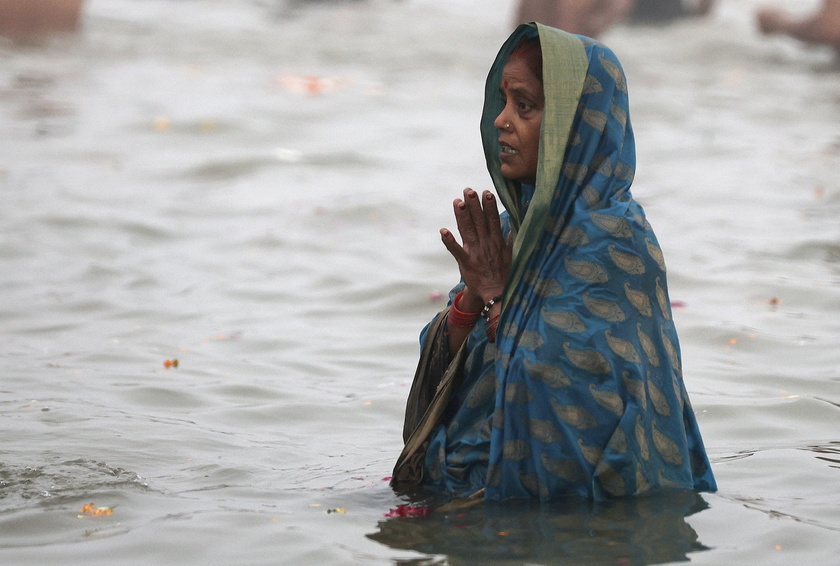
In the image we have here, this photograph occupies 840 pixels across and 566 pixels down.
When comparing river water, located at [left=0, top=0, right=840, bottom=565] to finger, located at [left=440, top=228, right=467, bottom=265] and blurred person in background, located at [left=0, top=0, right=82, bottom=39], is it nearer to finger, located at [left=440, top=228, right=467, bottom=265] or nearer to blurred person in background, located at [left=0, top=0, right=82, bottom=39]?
blurred person in background, located at [left=0, top=0, right=82, bottom=39]

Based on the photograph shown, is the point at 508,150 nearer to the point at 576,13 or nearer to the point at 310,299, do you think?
the point at 310,299

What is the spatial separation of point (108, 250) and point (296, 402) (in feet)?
14.2

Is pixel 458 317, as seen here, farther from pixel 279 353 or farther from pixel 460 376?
pixel 279 353

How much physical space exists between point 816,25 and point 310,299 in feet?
45.5

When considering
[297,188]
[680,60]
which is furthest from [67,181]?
[680,60]

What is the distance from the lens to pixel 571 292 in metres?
3.51

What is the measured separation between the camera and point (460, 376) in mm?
3816

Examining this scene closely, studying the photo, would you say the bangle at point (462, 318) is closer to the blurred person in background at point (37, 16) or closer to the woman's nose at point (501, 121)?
the woman's nose at point (501, 121)

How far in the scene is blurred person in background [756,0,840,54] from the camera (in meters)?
19.5

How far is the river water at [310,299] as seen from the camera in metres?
3.76

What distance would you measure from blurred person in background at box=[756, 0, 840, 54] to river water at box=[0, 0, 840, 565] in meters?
0.80

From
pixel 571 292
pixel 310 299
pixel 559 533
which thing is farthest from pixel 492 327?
pixel 310 299

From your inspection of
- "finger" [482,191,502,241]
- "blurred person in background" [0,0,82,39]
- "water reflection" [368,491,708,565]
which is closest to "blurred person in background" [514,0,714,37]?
"blurred person in background" [0,0,82,39]

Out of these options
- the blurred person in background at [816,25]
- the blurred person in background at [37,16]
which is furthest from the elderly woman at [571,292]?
the blurred person in background at [816,25]
